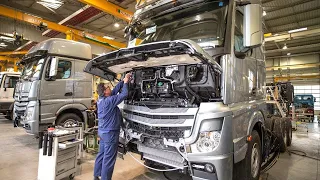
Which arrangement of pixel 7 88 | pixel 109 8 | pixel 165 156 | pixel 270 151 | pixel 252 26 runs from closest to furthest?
pixel 252 26, pixel 165 156, pixel 270 151, pixel 109 8, pixel 7 88

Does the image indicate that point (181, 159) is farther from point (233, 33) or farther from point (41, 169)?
point (41, 169)

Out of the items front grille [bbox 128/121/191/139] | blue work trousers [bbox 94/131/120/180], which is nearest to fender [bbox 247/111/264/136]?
→ front grille [bbox 128/121/191/139]

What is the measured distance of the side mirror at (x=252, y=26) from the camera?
86.5 inches

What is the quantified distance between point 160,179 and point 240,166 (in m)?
1.41

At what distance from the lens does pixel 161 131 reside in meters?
2.29

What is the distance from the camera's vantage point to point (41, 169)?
3033 millimetres

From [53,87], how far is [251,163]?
493 centimetres

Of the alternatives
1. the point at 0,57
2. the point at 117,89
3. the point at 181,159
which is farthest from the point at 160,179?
the point at 0,57

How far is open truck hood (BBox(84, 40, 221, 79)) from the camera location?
1869 millimetres

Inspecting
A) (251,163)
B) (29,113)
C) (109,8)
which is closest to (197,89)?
(251,163)

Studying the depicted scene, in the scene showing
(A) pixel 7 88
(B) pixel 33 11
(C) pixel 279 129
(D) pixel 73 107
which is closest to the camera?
(C) pixel 279 129

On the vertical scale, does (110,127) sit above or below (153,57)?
below

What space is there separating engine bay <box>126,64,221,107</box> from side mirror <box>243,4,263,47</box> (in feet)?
1.71

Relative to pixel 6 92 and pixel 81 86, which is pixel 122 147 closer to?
pixel 81 86
